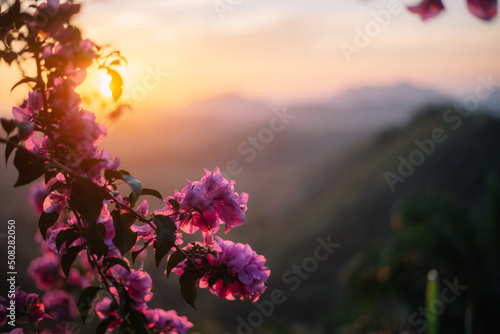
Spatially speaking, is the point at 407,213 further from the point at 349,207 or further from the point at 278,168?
the point at 278,168

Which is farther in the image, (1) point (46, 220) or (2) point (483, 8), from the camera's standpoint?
(1) point (46, 220)

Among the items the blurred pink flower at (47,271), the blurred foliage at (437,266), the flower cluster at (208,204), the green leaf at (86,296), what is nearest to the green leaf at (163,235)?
the flower cluster at (208,204)

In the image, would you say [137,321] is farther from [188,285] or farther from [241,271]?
[241,271]

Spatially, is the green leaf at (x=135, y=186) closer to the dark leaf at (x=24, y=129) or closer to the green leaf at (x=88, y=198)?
the green leaf at (x=88, y=198)

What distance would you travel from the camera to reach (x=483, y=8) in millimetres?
561

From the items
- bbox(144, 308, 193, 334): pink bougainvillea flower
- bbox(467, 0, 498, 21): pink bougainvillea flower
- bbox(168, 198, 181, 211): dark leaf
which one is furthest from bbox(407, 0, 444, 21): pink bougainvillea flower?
bbox(144, 308, 193, 334): pink bougainvillea flower

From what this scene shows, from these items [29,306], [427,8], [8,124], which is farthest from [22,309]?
[427,8]

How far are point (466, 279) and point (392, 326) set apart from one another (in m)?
0.91

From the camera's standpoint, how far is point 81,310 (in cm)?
106

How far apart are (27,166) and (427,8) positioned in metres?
0.79

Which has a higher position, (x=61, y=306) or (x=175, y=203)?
(x=61, y=306)

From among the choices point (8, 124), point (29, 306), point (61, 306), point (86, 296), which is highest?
point (61, 306)

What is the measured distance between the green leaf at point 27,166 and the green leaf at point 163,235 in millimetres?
254

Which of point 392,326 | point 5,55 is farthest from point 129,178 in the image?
point 392,326
